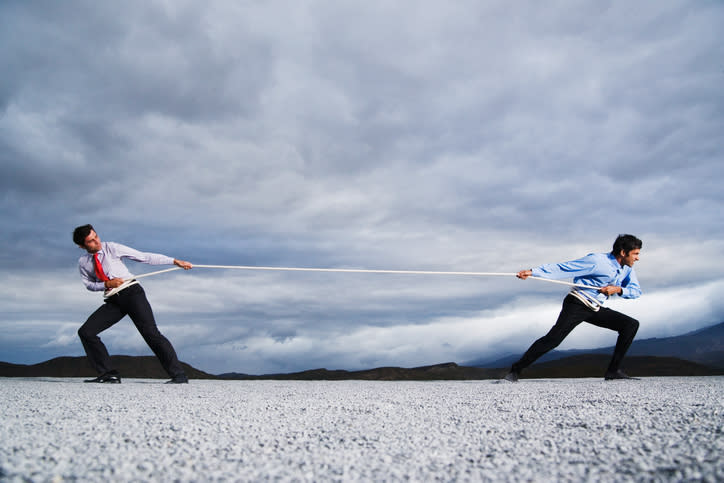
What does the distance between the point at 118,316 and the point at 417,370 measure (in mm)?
6733

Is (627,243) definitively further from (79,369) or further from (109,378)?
(79,369)

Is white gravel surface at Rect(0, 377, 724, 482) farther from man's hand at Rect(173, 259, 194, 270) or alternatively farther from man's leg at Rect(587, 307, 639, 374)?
man's leg at Rect(587, 307, 639, 374)

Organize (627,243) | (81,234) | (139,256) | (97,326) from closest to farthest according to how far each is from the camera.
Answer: (81,234), (97,326), (139,256), (627,243)

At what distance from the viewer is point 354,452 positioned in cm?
259

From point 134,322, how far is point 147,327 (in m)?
0.24

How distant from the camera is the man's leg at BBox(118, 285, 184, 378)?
6930mm

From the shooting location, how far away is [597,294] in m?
7.39

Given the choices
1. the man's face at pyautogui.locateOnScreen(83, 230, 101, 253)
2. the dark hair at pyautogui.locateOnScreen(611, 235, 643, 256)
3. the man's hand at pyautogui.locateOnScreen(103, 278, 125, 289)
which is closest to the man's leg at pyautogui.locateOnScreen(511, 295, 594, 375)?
the dark hair at pyautogui.locateOnScreen(611, 235, 643, 256)

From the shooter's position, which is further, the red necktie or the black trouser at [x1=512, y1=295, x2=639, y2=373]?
the black trouser at [x1=512, y1=295, x2=639, y2=373]

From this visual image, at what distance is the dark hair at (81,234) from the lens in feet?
22.4

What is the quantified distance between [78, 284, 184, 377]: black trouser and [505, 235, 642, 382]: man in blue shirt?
5.02 metres

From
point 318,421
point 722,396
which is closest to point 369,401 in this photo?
point 318,421

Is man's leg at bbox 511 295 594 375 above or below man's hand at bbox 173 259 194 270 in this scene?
below

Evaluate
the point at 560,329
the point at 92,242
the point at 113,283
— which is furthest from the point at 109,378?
the point at 560,329
